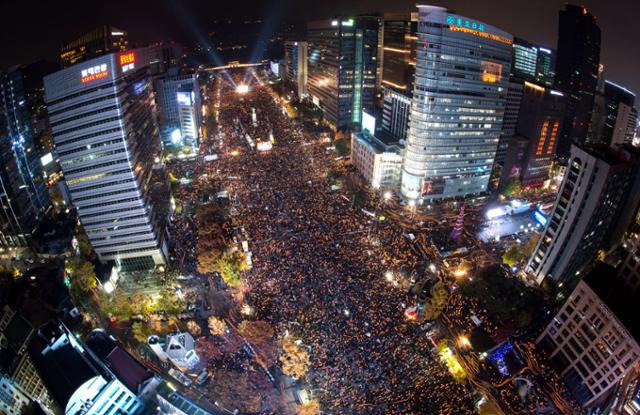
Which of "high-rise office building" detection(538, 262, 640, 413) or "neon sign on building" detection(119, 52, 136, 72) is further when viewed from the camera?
"neon sign on building" detection(119, 52, 136, 72)

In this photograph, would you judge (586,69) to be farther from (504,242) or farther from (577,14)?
(504,242)

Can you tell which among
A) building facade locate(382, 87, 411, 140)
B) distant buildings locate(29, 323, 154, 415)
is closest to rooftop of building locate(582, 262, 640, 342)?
distant buildings locate(29, 323, 154, 415)

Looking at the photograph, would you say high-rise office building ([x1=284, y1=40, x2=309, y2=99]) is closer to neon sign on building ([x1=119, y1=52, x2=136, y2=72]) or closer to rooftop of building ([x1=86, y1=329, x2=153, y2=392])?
neon sign on building ([x1=119, y1=52, x2=136, y2=72])

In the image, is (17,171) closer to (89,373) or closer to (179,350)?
(179,350)

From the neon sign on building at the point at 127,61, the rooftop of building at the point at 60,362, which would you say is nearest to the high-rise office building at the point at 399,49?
the neon sign on building at the point at 127,61

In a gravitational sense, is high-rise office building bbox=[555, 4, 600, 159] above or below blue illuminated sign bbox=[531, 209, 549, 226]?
above

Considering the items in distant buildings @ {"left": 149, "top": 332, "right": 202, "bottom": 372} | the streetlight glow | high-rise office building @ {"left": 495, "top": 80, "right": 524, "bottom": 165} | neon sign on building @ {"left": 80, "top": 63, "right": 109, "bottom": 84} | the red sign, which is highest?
the red sign
